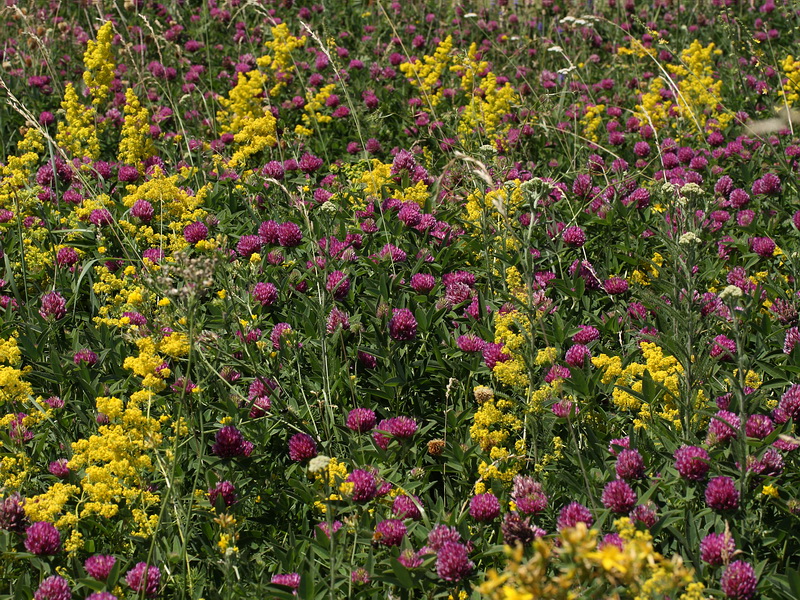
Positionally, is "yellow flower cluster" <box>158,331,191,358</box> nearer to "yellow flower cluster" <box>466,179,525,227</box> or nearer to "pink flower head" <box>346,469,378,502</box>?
"pink flower head" <box>346,469,378,502</box>

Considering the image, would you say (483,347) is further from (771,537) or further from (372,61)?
(372,61)

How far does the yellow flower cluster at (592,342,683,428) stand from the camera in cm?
280

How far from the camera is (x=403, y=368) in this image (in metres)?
3.26

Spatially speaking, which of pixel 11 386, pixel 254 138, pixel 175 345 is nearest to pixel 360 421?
pixel 175 345

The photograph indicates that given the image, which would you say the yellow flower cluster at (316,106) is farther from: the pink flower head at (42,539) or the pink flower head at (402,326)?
the pink flower head at (42,539)

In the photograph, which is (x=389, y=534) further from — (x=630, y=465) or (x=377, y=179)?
(x=377, y=179)

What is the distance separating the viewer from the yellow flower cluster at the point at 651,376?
2805 mm

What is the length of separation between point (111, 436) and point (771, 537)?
1.93m

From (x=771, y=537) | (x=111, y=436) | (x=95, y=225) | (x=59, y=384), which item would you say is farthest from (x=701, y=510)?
(x=95, y=225)

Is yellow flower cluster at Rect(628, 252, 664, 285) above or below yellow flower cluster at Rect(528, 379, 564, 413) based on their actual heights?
below

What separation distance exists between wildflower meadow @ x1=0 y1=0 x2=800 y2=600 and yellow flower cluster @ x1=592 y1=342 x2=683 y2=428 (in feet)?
0.04

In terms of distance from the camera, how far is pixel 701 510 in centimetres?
247

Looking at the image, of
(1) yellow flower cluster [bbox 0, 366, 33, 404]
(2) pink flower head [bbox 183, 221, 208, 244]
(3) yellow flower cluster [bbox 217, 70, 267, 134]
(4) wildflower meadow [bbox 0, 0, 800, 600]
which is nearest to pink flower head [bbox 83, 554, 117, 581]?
(4) wildflower meadow [bbox 0, 0, 800, 600]

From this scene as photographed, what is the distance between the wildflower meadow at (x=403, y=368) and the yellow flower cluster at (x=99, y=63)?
0.02 metres
